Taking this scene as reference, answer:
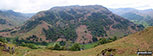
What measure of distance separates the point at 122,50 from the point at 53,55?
40.1 metres

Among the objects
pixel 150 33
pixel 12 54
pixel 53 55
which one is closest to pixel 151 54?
pixel 150 33

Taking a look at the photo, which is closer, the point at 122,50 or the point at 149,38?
the point at 122,50

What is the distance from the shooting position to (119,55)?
4300 centimetres

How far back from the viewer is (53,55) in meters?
67.9

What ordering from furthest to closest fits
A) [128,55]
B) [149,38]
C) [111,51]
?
[149,38]
[111,51]
[128,55]

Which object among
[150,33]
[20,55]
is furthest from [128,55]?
[20,55]

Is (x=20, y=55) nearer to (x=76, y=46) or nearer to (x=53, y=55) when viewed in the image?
(x=53, y=55)

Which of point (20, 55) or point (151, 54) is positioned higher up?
point (151, 54)

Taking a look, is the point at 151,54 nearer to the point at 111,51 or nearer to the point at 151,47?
the point at 151,47

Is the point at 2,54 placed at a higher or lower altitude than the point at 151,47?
lower

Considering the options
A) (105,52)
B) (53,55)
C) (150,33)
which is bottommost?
(53,55)

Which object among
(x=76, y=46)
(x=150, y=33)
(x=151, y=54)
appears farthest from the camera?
(x=76, y=46)

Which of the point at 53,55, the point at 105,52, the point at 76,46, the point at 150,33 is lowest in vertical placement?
the point at 76,46

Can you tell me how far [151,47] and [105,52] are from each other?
58.1ft
